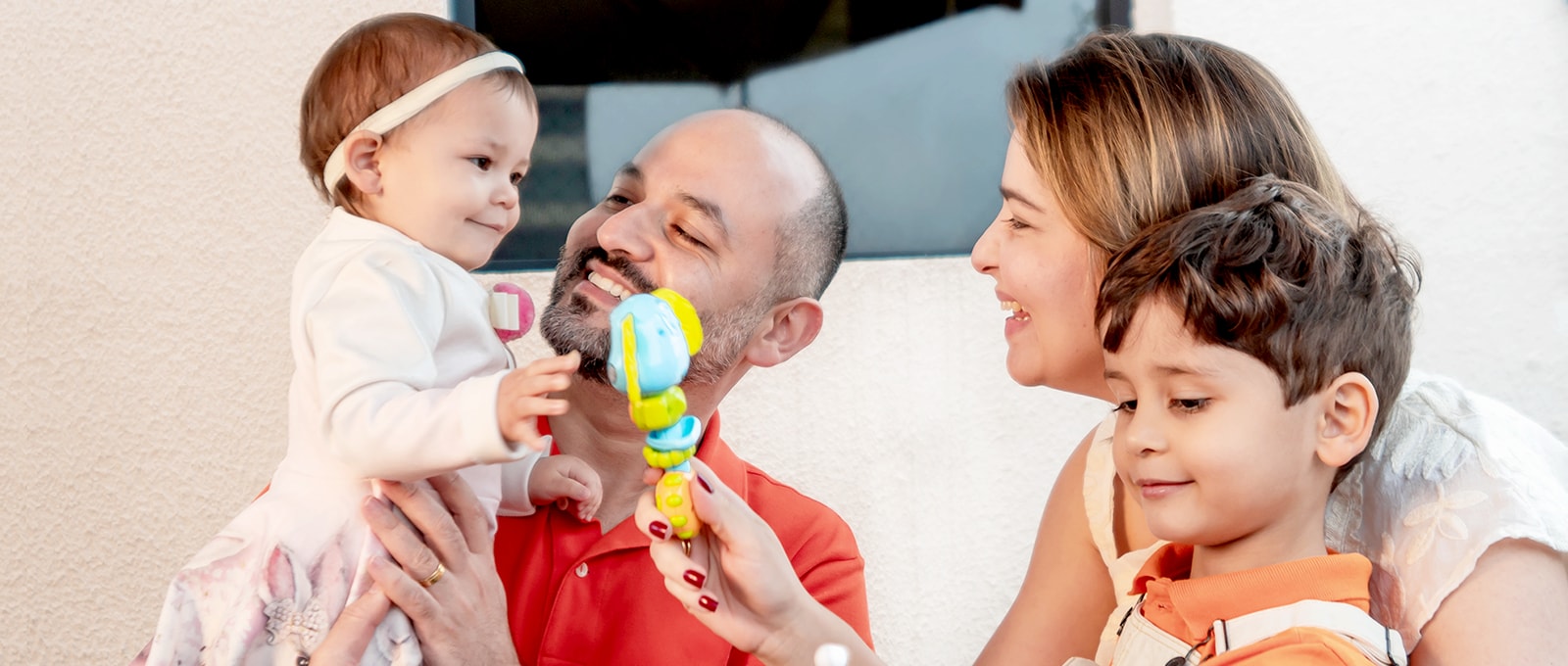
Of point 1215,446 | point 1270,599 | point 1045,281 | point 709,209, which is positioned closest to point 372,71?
point 709,209

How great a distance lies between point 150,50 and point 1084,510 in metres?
1.68

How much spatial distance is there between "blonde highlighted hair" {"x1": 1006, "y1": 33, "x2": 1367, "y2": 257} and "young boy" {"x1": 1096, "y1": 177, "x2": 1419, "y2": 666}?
11 centimetres

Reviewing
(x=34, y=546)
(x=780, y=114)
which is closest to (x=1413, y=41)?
(x=780, y=114)

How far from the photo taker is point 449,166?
1.25 meters

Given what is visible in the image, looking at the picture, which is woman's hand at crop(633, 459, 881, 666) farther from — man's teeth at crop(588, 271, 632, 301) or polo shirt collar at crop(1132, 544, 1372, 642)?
man's teeth at crop(588, 271, 632, 301)

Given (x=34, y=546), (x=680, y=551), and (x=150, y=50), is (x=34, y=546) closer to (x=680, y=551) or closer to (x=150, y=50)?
(x=150, y=50)

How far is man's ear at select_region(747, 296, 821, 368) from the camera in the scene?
1789 mm

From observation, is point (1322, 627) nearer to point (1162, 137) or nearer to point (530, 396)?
point (1162, 137)

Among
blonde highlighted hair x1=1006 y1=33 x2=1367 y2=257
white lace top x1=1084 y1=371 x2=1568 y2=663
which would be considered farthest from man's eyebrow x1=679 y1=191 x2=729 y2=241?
white lace top x1=1084 y1=371 x2=1568 y2=663

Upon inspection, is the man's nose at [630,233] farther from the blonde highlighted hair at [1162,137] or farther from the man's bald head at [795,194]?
the blonde highlighted hair at [1162,137]

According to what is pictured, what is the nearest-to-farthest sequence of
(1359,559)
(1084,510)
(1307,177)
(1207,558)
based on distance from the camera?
(1359,559)
(1207,558)
(1307,177)
(1084,510)

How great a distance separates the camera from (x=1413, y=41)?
2459 mm

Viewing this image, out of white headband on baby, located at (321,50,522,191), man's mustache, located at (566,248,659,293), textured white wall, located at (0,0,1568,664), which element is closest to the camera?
white headband on baby, located at (321,50,522,191)

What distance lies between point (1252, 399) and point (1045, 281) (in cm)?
32
